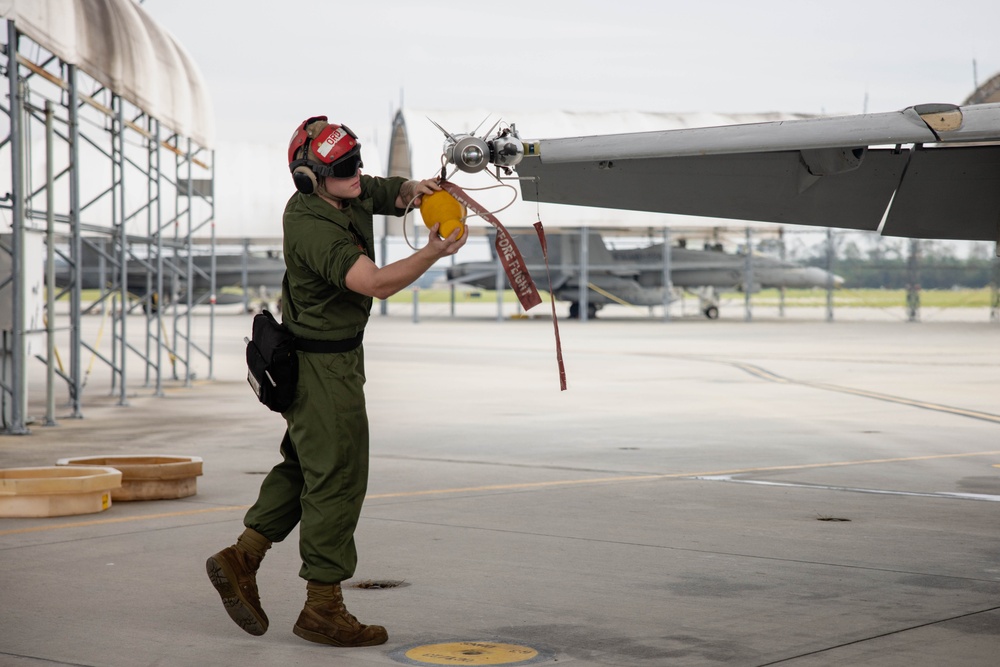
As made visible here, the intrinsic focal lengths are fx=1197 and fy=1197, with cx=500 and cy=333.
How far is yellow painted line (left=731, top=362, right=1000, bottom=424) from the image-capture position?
1494cm

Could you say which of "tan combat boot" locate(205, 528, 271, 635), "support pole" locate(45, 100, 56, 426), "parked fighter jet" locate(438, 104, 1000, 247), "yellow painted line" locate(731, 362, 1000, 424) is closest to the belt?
"tan combat boot" locate(205, 528, 271, 635)

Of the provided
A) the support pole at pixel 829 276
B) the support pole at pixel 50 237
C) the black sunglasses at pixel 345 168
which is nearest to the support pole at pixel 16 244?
the support pole at pixel 50 237

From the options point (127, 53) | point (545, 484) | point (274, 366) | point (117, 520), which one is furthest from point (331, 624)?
point (127, 53)

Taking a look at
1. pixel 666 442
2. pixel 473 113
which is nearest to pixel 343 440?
pixel 666 442

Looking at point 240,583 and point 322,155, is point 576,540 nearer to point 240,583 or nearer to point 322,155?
point 240,583

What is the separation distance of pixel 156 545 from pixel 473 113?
44534 mm

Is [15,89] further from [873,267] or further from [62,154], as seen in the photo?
[873,267]

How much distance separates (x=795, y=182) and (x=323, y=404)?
4.17 m

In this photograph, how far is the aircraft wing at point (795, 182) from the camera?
6844 millimetres

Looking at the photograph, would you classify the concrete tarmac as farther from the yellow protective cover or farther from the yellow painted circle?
the yellow protective cover

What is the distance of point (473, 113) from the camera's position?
165ft

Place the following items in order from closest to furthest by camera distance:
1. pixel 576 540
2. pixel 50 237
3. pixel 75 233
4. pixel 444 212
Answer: pixel 444 212, pixel 576 540, pixel 50 237, pixel 75 233

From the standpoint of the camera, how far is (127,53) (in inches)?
597

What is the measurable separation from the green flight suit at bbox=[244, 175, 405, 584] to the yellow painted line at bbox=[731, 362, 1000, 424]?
11.1 m
